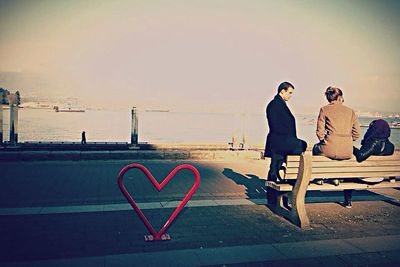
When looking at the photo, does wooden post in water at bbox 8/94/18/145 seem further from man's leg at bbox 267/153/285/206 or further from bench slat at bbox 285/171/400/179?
bench slat at bbox 285/171/400/179

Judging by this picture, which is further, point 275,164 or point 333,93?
point 275,164

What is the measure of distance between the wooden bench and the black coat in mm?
587

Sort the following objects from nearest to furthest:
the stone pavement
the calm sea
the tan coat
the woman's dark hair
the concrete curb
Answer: the stone pavement
the tan coat
the woman's dark hair
the concrete curb
the calm sea

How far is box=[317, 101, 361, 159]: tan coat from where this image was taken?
5887mm

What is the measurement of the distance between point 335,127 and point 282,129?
2.63 feet

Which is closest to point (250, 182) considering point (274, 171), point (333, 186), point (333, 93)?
point (274, 171)

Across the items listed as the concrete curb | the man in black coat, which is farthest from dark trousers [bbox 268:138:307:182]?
the concrete curb

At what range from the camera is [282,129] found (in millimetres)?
6152

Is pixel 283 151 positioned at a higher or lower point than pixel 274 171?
higher

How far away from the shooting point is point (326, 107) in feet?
20.0

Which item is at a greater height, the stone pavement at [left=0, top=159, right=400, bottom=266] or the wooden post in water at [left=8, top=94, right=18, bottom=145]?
the wooden post in water at [left=8, top=94, right=18, bottom=145]

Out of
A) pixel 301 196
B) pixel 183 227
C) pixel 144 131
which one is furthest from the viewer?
pixel 144 131

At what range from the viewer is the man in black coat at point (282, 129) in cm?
612

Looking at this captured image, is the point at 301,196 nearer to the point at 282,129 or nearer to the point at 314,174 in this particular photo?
the point at 314,174
